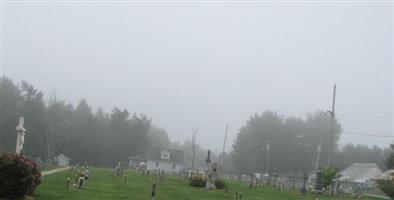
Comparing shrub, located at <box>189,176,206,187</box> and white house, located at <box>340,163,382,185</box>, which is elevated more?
white house, located at <box>340,163,382,185</box>

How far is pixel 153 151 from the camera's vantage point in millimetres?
107312

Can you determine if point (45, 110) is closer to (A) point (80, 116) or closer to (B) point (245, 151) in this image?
(A) point (80, 116)

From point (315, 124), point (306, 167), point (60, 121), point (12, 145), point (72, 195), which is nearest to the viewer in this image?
point (72, 195)

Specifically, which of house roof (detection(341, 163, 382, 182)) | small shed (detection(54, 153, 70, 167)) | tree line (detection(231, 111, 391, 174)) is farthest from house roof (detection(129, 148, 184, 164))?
house roof (detection(341, 163, 382, 182))

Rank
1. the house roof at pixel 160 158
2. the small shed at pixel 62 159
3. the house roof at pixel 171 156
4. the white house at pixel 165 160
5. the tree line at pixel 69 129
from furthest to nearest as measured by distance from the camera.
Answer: the house roof at pixel 171 156 < the white house at pixel 165 160 < the house roof at pixel 160 158 < the small shed at pixel 62 159 < the tree line at pixel 69 129

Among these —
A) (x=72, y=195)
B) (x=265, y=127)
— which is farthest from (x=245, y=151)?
(x=72, y=195)

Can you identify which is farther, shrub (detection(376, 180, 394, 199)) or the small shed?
the small shed

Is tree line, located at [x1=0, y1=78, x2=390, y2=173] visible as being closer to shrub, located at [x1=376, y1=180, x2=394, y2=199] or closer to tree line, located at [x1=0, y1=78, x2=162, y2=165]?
tree line, located at [x1=0, y1=78, x2=162, y2=165]

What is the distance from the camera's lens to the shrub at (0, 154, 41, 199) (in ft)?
63.2

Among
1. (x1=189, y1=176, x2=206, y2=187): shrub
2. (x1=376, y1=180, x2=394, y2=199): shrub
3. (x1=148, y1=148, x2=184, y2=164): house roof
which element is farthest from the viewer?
(x1=148, y1=148, x2=184, y2=164): house roof

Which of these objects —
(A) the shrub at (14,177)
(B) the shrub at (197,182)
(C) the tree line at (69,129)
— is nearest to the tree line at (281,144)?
(C) the tree line at (69,129)

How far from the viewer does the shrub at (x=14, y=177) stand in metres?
19.2

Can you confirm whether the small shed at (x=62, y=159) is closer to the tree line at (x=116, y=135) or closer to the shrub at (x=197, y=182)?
the tree line at (x=116, y=135)

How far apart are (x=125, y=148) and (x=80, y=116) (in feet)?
31.5
